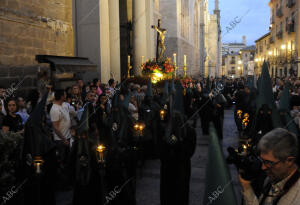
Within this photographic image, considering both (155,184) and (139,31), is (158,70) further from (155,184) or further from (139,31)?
(155,184)

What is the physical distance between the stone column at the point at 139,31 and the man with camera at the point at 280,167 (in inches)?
656

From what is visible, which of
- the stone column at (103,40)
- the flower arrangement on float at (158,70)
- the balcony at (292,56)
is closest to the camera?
the stone column at (103,40)

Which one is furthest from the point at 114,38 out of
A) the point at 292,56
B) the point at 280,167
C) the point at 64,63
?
the point at 292,56

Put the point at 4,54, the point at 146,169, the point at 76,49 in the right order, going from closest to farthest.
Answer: the point at 146,169 < the point at 4,54 < the point at 76,49

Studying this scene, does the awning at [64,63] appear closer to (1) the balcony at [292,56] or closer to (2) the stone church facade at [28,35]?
(2) the stone church facade at [28,35]

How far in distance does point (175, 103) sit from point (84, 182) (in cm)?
162

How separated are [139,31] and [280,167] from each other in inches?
694

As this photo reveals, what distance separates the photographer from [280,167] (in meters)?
1.88

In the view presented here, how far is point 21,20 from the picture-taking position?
8688 millimetres

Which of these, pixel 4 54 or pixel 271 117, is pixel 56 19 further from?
pixel 271 117

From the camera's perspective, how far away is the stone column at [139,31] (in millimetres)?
18528

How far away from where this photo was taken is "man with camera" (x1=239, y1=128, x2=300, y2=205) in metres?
1.85

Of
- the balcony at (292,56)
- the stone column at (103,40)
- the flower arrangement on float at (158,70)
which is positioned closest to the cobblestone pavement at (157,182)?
the stone column at (103,40)

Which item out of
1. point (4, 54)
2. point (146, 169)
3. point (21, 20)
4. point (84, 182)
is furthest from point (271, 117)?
point (21, 20)
